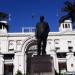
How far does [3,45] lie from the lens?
63.7m

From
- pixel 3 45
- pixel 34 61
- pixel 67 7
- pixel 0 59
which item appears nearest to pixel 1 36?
pixel 3 45

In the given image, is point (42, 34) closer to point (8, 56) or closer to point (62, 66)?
point (8, 56)

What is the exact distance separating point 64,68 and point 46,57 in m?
46.5

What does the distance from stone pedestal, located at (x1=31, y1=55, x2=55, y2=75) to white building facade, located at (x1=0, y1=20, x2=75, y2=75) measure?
3976cm

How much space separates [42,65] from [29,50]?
48.3m

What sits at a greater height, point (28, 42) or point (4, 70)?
point (28, 42)

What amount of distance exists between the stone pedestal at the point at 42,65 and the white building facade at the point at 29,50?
1565 inches

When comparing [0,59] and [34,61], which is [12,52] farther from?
[34,61]

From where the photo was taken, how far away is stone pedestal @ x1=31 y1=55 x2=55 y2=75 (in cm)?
1647

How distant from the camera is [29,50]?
2552 inches

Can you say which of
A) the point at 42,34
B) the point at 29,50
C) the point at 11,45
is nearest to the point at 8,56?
the point at 11,45

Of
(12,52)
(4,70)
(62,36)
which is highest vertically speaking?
(62,36)

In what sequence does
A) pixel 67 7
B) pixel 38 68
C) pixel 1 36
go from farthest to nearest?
pixel 1 36 → pixel 67 7 → pixel 38 68

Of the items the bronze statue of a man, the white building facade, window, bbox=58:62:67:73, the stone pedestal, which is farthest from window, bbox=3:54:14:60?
the stone pedestal
